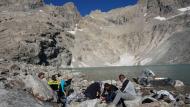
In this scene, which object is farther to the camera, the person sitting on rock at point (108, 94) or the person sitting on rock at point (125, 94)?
the person sitting on rock at point (108, 94)

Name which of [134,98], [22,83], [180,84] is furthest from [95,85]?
[180,84]

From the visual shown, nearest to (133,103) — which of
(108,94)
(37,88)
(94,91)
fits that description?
(108,94)

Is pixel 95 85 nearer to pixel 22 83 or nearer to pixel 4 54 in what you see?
pixel 22 83

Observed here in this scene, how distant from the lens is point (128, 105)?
54.7ft

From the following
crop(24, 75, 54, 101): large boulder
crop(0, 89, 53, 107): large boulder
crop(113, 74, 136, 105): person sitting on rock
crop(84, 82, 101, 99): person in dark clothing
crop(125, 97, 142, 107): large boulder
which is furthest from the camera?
crop(84, 82, 101, 99): person in dark clothing

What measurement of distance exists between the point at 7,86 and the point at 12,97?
2196 mm

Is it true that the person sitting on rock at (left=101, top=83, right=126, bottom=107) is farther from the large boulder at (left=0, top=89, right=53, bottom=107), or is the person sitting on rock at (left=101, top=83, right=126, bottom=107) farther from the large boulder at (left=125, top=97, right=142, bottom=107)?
the large boulder at (left=0, top=89, right=53, bottom=107)

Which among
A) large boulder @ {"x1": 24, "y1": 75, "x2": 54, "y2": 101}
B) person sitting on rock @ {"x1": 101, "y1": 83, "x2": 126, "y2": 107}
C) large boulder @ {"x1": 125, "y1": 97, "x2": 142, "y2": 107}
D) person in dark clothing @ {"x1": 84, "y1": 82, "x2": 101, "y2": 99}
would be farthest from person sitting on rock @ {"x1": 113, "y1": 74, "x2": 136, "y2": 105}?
large boulder @ {"x1": 24, "y1": 75, "x2": 54, "y2": 101}

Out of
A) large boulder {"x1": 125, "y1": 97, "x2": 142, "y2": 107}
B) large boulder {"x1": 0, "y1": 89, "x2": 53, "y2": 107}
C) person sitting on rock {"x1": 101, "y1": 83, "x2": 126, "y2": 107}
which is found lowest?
large boulder {"x1": 125, "y1": 97, "x2": 142, "y2": 107}

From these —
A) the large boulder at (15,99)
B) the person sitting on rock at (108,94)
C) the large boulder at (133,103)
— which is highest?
the large boulder at (15,99)

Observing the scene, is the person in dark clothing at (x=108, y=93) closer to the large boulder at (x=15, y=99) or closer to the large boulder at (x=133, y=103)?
the large boulder at (x=133, y=103)

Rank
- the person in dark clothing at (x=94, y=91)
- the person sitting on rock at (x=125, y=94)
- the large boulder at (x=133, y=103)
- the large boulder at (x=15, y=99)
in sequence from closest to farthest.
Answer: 1. the large boulder at (x=15, y=99)
2. the large boulder at (x=133, y=103)
3. the person sitting on rock at (x=125, y=94)
4. the person in dark clothing at (x=94, y=91)

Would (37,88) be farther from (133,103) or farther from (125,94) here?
(133,103)

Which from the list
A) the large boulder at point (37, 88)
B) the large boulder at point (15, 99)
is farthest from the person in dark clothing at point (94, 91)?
the large boulder at point (15, 99)
